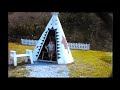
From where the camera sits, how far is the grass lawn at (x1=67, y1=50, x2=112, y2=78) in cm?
681

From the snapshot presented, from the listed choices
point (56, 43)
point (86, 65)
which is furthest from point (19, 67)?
point (86, 65)

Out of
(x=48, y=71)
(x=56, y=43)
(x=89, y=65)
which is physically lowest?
(x=48, y=71)

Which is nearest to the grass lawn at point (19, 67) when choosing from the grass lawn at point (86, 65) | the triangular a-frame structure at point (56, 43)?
the grass lawn at point (86, 65)

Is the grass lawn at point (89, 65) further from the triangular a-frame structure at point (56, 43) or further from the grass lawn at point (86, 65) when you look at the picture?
the triangular a-frame structure at point (56, 43)

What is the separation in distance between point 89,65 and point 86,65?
0.17 feet

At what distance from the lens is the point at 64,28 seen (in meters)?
6.81

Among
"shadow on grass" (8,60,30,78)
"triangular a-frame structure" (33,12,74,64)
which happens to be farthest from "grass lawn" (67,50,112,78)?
"shadow on grass" (8,60,30,78)

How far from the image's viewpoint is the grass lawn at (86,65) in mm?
6797

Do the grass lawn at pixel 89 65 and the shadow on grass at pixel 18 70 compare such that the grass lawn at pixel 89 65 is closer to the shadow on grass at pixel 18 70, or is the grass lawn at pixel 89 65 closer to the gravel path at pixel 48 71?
the gravel path at pixel 48 71

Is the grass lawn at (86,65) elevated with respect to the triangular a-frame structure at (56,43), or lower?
lower

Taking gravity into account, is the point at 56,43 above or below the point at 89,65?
above

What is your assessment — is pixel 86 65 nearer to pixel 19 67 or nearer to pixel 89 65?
pixel 89 65

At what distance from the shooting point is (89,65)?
6836 millimetres

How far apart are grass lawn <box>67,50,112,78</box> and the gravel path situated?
12 cm
